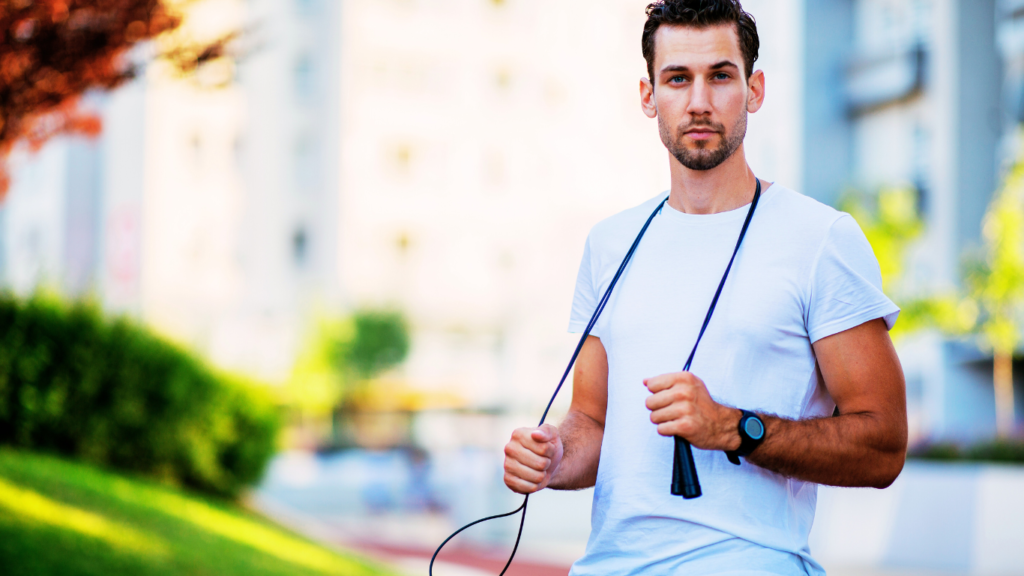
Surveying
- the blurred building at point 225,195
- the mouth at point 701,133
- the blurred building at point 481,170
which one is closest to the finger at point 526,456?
the mouth at point 701,133

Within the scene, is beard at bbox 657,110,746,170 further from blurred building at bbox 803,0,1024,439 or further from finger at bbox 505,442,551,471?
blurred building at bbox 803,0,1024,439

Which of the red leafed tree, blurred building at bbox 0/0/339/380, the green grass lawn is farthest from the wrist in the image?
blurred building at bbox 0/0/339/380

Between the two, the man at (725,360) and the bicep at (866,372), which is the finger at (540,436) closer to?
the man at (725,360)

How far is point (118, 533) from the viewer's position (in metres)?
7.91

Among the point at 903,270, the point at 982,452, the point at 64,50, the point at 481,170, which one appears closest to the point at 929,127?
the point at 903,270

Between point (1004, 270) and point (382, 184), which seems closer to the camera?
point (1004, 270)

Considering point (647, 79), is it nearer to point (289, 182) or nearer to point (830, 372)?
point (830, 372)

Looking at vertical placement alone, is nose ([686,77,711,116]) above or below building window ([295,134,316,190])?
below

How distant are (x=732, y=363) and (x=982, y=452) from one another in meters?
12.9

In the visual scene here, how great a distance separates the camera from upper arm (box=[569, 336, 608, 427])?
2.57 metres

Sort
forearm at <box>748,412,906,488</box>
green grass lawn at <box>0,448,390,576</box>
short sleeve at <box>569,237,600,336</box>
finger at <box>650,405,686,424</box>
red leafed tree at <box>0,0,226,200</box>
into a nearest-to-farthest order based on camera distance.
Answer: finger at <box>650,405,686,424</box>, forearm at <box>748,412,906,488</box>, short sleeve at <box>569,237,600,336</box>, red leafed tree at <box>0,0,226,200</box>, green grass lawn at <box>0,448,390,576</box>

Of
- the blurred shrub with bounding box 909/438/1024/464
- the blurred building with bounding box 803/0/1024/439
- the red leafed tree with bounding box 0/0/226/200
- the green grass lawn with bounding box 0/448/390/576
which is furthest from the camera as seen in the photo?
the blurred building with bounding box 803/0/1024/439

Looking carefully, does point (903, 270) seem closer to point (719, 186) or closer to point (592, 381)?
point (592, 381)

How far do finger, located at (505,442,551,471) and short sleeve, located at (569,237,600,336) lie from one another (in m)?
0.41
